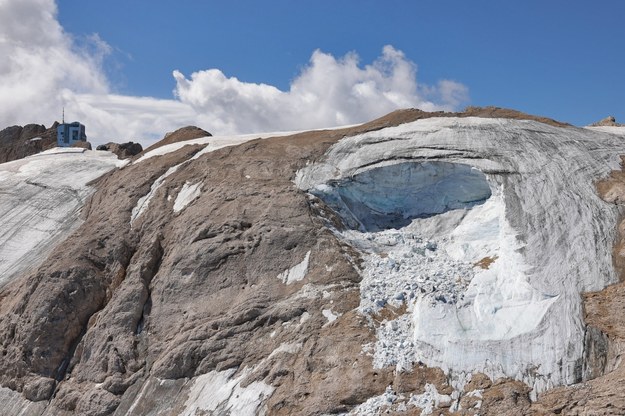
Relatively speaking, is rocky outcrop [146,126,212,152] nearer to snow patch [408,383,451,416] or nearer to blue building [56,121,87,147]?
snow patch [408,383,451,416]

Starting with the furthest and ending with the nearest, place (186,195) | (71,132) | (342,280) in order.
Answer: (71,132) → (186,195) → (342,280)

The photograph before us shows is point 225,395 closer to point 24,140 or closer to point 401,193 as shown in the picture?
point 401,193

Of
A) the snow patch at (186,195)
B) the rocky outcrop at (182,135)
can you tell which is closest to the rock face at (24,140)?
the rocky outcrop at (182,135)

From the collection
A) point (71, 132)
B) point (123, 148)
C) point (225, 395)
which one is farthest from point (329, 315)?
point (71, 132)

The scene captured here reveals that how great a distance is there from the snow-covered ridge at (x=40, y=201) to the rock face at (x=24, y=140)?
105ft

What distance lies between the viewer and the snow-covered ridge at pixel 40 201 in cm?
2636

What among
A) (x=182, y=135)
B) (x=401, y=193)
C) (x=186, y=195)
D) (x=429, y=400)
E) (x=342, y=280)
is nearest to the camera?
(x=429, y=400)

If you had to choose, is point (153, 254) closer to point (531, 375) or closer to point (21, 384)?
point (21, 384)

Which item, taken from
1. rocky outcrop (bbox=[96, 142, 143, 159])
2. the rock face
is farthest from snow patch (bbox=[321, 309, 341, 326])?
the rock face

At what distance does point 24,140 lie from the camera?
6806cm

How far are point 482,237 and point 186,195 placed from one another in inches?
431

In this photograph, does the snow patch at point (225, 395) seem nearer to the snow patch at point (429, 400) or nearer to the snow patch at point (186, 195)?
the snow patch at point (429, 400)

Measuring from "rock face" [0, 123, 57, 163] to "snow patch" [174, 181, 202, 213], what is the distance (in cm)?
4763

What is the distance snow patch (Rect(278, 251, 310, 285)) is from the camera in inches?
730
